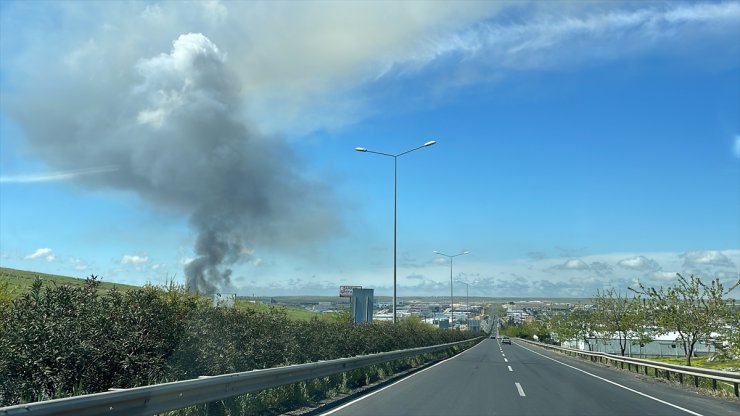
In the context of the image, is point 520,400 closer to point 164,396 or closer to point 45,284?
point 164,396

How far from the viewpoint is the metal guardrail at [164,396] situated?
5.52 metres

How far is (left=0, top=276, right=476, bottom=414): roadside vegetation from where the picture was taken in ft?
25.7

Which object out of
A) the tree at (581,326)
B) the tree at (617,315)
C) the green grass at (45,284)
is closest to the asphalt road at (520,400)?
the green grass at (45,284)

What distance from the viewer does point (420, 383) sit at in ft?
59.1

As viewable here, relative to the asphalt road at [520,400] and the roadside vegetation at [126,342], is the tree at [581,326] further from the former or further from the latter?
the roadside vegetation at [126,342]

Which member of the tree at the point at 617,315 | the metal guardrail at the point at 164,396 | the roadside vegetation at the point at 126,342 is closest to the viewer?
the metal guardrail at the point at 164,396

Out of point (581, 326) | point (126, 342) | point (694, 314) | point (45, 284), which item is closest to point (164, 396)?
point (126, 342)

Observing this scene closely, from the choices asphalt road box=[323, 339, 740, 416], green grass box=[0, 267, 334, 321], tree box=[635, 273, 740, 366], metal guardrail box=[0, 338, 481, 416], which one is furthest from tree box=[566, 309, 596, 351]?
metal guardrail box=[0, 338, 481, 416]

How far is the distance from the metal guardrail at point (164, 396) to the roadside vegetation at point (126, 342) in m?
0.64

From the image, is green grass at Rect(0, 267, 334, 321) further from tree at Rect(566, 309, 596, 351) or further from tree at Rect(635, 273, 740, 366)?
tree at Rect(566, 309, 596, 351)

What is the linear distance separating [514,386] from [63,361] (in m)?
13.7

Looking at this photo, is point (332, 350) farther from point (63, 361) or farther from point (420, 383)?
point (63, 361)

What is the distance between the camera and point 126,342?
8852 mm

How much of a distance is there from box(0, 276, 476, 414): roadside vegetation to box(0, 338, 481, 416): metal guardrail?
64 cm
